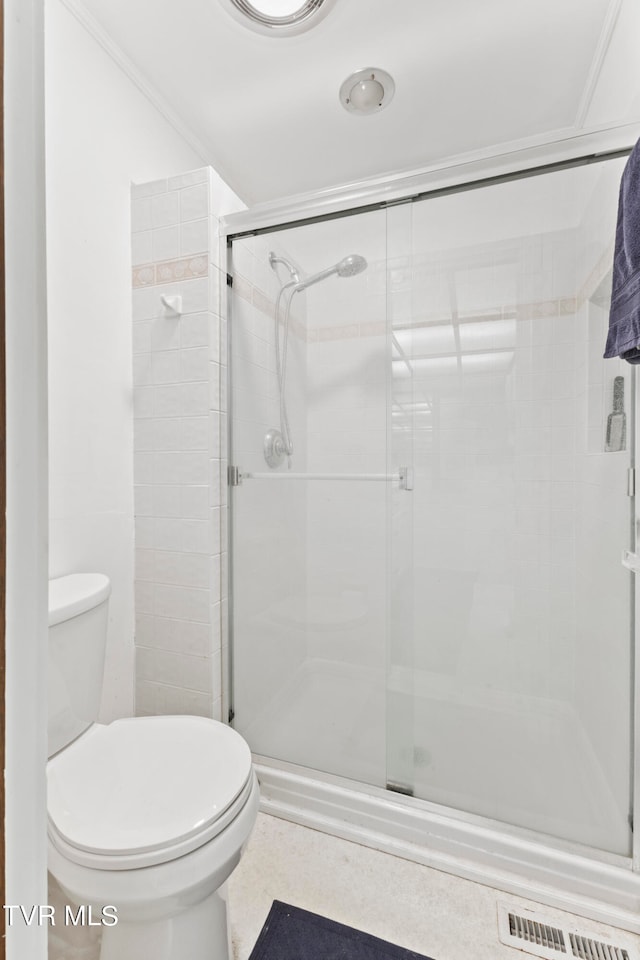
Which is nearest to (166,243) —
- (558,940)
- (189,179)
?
(189,179)

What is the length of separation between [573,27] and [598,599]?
5.52 feet

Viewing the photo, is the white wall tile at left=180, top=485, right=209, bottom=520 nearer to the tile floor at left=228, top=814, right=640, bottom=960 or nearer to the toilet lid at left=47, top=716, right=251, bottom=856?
the toilet lid at left=47, top=716, right=251, bottom=856

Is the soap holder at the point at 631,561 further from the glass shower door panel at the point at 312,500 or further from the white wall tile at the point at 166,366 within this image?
the white wall tile at the point at 166,366

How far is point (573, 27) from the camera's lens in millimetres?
1353

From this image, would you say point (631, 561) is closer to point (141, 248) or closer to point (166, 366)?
point (166, 366)

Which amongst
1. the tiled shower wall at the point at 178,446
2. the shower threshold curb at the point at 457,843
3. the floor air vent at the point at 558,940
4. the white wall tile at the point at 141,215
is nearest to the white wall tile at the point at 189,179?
the tiled shower wall at the point at 178,446

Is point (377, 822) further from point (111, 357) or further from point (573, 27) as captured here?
point (573, 27)

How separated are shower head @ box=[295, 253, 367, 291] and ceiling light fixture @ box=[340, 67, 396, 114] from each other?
572 mm

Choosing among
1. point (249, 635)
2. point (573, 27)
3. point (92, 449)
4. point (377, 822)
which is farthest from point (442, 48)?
point (377, 822)

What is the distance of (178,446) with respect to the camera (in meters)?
1.51

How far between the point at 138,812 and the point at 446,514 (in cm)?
112

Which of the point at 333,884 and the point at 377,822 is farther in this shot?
the point at 377,822

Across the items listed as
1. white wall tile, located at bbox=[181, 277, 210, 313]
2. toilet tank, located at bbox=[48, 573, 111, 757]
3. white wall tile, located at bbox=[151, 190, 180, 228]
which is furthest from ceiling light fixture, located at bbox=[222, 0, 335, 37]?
toilet tank, located at bbox=[48, 573, 111, 757]

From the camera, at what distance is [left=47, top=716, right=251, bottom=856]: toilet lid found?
85cm
